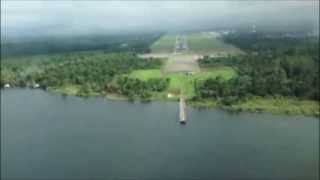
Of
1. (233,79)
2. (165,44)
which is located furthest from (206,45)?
(233,79)

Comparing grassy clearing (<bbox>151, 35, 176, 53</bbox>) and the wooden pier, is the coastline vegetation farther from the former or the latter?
grassy clearing (<bbox>151, 35, 176, 53</bbox>)

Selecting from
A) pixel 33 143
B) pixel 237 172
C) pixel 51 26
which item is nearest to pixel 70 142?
pixel 33 143

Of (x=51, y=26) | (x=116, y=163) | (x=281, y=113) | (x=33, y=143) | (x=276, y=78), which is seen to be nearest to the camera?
(x=51, y=26)

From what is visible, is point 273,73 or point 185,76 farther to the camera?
point 273,73

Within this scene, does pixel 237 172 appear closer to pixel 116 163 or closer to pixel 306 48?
pixel 116 163

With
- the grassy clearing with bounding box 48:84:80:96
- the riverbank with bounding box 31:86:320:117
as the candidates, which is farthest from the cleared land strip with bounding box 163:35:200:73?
the grassy clearing with bounding box 48:84:80:96

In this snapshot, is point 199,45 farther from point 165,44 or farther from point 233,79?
point 233,79
